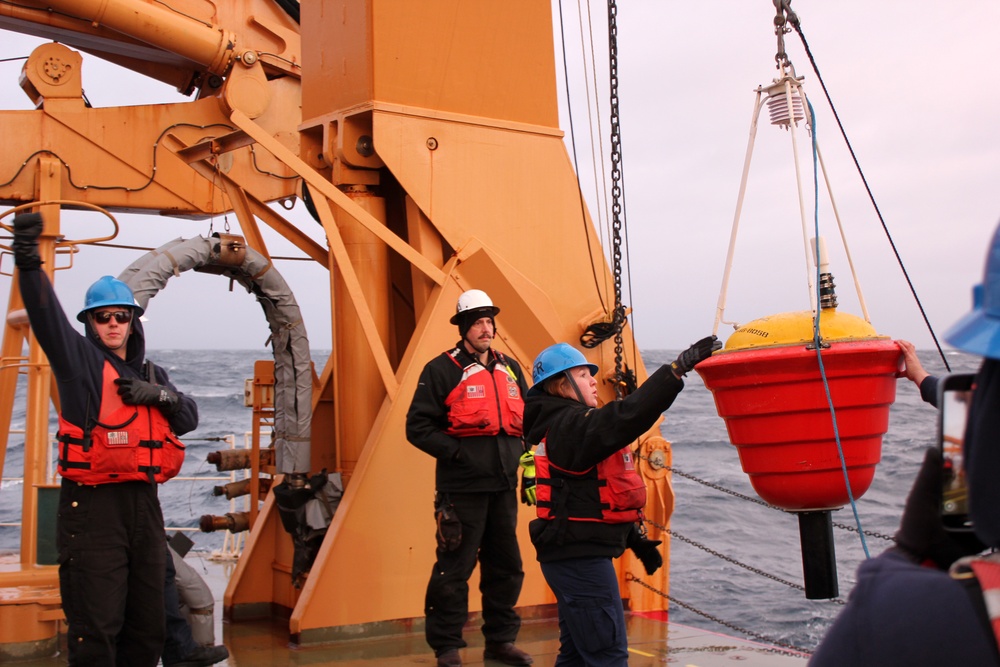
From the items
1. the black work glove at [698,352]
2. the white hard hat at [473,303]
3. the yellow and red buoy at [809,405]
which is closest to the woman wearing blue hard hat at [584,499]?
the black work glove at [698,352]

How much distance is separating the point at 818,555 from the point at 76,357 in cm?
288

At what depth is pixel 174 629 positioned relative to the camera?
196 inches

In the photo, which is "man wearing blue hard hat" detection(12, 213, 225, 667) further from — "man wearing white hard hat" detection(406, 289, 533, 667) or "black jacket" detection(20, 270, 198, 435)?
"man wearing white hard hat" detection(406, 289, 533, 667)

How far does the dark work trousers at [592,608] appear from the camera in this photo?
13.3 feet

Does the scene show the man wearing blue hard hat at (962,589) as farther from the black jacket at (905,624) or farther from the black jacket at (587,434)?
the black jacket at (587,434)

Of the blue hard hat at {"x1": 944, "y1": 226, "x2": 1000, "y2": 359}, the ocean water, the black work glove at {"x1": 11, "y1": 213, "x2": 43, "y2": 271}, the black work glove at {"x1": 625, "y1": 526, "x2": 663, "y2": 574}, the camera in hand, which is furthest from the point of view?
the ocean water

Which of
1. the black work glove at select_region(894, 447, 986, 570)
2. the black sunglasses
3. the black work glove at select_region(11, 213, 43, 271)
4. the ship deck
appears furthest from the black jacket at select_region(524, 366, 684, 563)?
the black work glove at select_region(894, 447, 986, 570)

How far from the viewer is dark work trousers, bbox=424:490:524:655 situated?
17.8 feet

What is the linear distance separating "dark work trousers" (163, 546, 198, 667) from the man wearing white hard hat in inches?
46.6

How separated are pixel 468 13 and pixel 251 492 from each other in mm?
3504

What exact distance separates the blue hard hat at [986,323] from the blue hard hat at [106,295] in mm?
3789

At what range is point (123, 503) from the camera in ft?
14.2

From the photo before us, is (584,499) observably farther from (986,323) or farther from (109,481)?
(986,323)

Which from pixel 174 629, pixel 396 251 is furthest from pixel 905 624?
pixel 396 251
